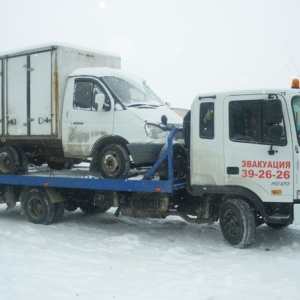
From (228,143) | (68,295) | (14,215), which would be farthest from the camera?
(14,215)

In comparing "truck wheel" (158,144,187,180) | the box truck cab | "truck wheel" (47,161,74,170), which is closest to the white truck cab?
"truck wheel" (158,144,187,180)

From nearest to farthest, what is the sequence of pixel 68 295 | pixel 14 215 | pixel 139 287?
pixel 68 295, pixel 139 287, pixel 14 215

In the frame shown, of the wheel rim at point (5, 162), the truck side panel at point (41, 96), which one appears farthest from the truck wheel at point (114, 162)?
the wheel rim at point (5, 162)

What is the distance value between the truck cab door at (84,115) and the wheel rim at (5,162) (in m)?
1.58

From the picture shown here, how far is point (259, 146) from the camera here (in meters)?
7.12

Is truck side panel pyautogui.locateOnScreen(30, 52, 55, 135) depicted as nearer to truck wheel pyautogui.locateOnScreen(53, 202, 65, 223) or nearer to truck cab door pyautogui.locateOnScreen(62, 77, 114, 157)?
truck cab door pyautogui.locateOnScreen(62, 77, 114, 157)

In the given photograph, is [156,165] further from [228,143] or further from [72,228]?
[72,228]

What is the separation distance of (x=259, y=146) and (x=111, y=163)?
266cm

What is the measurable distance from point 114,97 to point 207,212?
2641 millimetres

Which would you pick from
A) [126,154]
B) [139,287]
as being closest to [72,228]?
[126,154]

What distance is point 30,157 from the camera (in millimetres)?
10359

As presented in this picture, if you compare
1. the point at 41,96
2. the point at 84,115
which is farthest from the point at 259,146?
the point at 41,96

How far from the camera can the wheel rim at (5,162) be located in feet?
32.8

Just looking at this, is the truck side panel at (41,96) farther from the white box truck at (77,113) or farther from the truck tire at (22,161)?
the truck tire at (22,161)
